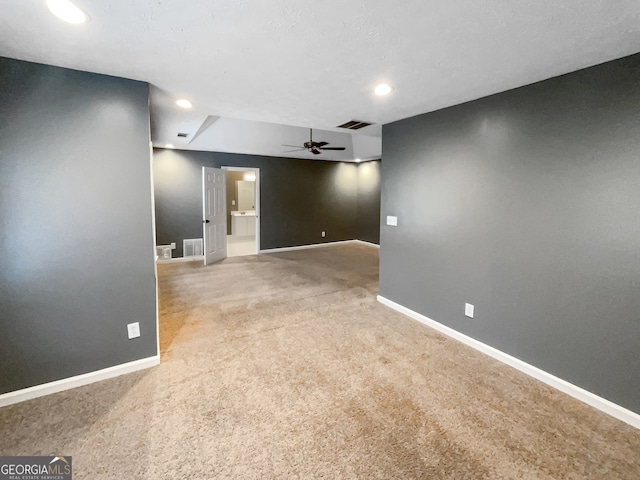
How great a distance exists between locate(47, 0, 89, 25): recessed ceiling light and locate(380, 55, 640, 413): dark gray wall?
2946 millimetres

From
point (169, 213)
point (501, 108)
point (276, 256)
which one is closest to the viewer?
point (501, 108)

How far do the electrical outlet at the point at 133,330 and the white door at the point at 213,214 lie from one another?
353 centimetres

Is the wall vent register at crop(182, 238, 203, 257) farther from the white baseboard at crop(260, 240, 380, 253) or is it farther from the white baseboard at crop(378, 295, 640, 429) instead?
the white baseboard at crop(378, 295, 640, 429)

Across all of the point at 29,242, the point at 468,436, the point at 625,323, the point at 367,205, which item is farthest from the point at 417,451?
the point at 367,205

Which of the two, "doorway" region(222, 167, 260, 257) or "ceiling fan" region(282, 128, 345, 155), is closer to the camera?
"ceiling fan" region(282, 128, 345, 155)

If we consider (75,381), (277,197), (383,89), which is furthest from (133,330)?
(277,197)

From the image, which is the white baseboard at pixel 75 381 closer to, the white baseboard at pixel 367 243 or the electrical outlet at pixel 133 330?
the electrical outlet at pixel 133 330

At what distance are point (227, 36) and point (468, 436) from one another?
280 centimetres

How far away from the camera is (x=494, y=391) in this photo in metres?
2.25

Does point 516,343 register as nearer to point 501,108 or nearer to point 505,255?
point 505,255

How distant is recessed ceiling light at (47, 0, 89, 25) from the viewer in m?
1.39

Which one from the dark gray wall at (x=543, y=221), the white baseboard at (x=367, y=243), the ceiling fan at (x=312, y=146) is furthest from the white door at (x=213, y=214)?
the dark gray wall at (x=543, y=221)

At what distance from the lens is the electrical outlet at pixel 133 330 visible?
2.45m

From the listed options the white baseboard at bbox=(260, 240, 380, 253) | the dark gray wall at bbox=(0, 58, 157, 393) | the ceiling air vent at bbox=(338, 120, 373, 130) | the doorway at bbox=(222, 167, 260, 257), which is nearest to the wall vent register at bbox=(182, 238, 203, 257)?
the white baseboard at bbox=(260, 240, 380, 253)
